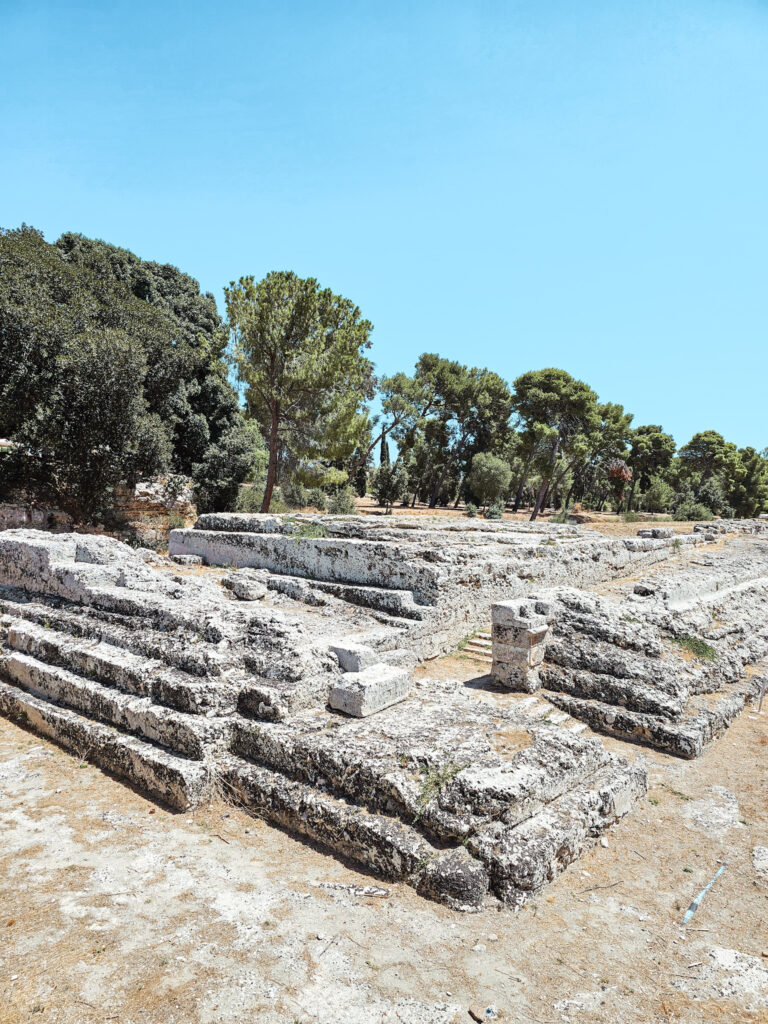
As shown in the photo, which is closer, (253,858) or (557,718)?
(253,858)

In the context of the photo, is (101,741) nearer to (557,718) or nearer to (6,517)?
(557,718)

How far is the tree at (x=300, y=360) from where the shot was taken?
19000mm

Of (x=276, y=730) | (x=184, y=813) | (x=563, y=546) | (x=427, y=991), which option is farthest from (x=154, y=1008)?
(x=563, y=546)

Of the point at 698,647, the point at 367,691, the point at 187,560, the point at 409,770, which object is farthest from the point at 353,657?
the point at 187,560

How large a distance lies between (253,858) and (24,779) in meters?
2.60

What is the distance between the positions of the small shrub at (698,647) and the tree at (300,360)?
13.2m

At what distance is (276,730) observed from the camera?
17.7 feet

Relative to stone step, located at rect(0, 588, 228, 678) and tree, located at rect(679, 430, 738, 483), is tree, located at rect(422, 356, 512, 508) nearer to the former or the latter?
tree, located at rect(679, 430, 738, 483)

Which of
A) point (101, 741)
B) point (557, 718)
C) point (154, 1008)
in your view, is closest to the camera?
point (154, 1008)

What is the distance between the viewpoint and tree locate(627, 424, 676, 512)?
162ft

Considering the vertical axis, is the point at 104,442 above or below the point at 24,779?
above

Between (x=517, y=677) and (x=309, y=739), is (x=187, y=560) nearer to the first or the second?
(x=517, y=677)

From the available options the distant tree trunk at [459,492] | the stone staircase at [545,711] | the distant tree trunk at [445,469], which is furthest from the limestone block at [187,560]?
the distant tree trunk at [459,492]

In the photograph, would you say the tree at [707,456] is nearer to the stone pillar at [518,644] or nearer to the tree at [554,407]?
the tree at [554,407]
